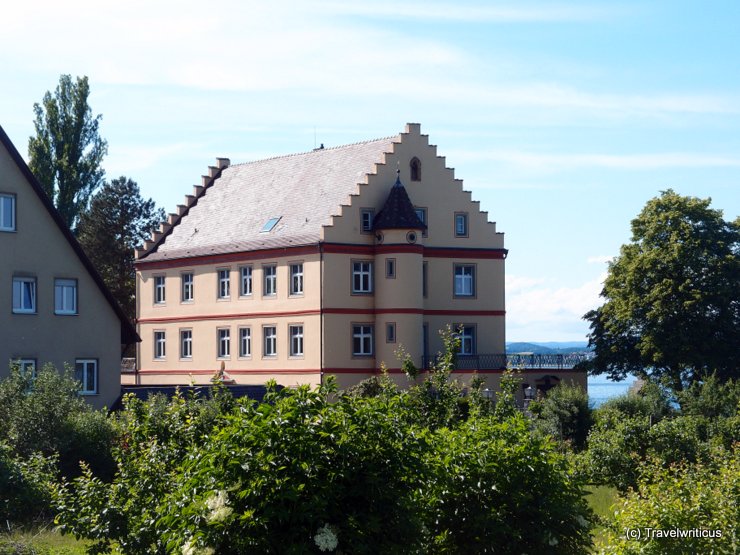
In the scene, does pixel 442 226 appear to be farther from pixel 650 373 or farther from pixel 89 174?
pixel 89 174

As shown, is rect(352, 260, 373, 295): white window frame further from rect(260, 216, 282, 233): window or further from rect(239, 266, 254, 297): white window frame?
rect(239, 266, 254, 297): white window frame

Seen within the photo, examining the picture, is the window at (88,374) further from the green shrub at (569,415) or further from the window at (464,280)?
the window at (464,280)

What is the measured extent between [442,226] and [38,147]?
84.1 ft

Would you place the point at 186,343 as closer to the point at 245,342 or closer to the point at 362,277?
the point at 245,342

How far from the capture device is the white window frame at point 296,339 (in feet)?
198

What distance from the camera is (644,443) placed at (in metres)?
31.2

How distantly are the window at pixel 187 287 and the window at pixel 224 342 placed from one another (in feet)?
10.6

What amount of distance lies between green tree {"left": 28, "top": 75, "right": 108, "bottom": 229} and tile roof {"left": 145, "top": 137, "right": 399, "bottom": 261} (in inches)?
257

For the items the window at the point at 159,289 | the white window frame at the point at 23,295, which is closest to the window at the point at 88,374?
the white window frame at the point at 23,295

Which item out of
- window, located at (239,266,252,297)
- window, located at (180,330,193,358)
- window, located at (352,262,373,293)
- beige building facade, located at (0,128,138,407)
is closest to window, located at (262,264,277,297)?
window, located at (239,266,252,297)

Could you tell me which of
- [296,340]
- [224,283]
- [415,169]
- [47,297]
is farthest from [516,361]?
[47,297]

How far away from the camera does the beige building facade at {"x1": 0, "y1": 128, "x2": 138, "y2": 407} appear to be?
4400 centimetres

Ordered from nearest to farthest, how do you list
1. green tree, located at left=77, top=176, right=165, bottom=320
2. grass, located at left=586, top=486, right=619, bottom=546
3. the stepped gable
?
grass, located at left=586, top=486, right=619, bottom=546 → the stepped gable → green tree, located at left=77, top=176, right=165, bottom=320

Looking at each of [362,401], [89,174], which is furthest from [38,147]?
[362,401]
